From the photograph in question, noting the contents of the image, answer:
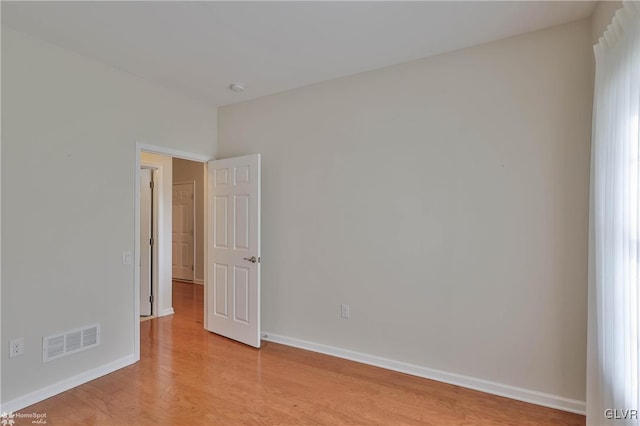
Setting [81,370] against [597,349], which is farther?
[81,370]

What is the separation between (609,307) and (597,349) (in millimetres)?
345

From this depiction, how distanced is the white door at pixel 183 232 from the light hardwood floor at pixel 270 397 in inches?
150

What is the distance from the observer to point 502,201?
253 cm

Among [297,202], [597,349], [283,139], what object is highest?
[283,139]

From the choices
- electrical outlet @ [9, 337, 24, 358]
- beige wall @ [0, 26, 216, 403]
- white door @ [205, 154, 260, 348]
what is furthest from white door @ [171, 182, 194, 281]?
electrical outlet @ [9, 337, 24, 358]

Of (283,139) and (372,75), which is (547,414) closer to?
(372,75)

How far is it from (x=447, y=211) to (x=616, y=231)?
45.6 inches

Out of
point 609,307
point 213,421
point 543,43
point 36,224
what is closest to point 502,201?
point 609,307

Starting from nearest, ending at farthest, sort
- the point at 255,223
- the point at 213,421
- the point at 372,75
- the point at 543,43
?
the point at 213,421
the point at 543,43
the point at 372,75
the point at 255,223

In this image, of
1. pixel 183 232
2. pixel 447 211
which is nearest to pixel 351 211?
pixel 447 211

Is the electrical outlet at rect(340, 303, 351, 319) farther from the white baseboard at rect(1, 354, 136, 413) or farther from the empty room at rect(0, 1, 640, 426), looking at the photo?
the white baseboard at rect(1, 354, 136, 413)

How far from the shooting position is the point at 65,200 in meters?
2.64

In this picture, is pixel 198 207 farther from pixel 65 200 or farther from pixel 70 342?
pixel 70 342

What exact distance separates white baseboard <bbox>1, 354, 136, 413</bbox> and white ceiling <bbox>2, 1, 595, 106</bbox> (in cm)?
270
